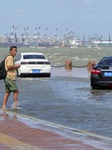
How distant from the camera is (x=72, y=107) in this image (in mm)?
15477

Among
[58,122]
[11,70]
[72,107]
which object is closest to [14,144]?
[58,122]

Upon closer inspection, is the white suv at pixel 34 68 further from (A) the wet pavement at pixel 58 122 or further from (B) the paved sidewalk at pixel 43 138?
(B) the paved sidewalk at pixel 43 138

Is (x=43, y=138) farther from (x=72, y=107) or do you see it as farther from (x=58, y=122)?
(x=72, y=107)

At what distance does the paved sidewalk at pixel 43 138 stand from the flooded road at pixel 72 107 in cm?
69

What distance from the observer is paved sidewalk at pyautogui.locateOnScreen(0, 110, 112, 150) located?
359 inches

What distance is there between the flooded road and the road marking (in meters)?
1.96

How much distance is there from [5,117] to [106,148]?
4.45 m

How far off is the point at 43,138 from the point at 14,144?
32.1 inches

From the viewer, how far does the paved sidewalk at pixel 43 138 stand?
9.12 m

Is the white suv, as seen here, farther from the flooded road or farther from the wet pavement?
the wet pavement

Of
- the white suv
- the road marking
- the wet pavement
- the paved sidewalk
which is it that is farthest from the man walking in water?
the white suv

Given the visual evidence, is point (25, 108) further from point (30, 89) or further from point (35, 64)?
point (35, 64)

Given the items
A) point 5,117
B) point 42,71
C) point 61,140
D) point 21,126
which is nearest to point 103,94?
point 5,117

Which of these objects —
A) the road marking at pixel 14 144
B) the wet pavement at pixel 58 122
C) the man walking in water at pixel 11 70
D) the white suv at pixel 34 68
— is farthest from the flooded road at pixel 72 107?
the white suv at pixel 34 68
